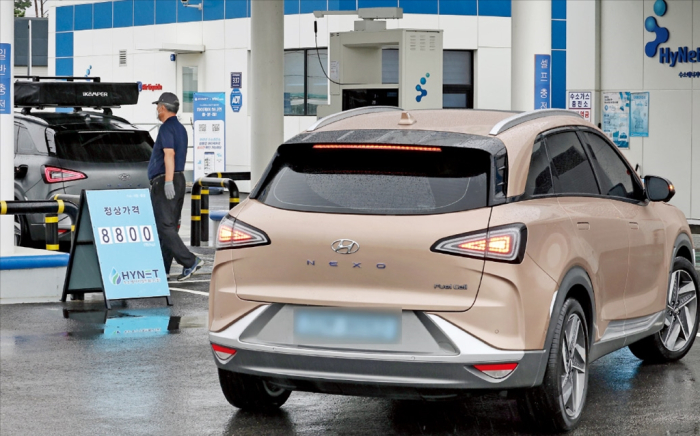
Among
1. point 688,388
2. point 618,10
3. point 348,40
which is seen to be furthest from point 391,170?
point 618,10

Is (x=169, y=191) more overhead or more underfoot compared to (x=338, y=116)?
more underfoot

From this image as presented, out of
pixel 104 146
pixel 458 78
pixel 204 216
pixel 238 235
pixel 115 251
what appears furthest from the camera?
pixel 458 78

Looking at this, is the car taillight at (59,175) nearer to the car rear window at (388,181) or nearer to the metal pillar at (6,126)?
the metal pillar at (6,126)

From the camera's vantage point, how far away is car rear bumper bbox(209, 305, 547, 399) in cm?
570

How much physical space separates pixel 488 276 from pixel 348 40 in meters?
13.4

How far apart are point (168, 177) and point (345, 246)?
6929 mm

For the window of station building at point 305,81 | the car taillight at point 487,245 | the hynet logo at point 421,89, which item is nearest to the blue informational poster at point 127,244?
the car taillight at point 487,245

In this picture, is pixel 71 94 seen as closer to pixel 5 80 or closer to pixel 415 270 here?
pixel 5 80

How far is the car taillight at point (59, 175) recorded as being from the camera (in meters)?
13.8

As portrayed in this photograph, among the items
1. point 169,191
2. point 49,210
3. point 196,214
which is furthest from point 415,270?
point 196,214

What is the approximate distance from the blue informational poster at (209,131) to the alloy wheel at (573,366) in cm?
2474

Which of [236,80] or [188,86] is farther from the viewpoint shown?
[188,86]

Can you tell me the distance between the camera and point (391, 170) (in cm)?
604

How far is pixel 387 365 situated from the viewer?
18.9 feet
